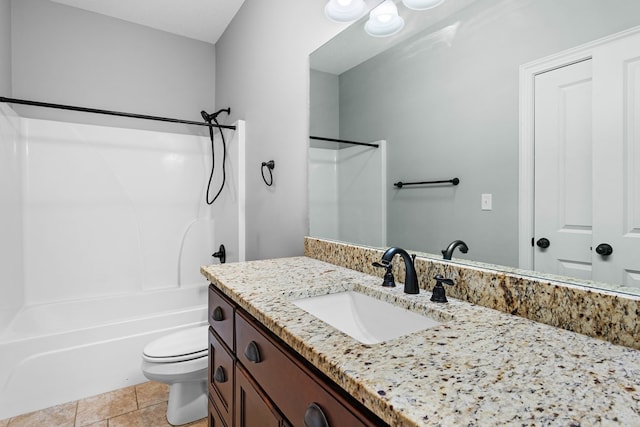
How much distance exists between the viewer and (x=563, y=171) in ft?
2.60

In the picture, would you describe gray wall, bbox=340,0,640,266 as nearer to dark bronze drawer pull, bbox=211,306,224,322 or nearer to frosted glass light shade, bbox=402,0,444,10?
frosted glass light shade, bbox=402,0,444,10

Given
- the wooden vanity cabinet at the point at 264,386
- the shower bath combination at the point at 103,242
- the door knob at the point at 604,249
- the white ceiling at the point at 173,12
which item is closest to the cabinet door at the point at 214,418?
the wooden vanity cabinet at the point at 264,386

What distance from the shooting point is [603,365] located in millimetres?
590

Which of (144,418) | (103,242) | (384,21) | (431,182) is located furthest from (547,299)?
(103,242)

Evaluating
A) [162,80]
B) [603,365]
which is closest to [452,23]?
[603,365]

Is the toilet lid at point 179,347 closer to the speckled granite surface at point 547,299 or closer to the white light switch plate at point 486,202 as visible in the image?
the speckled granite surface at point 547,299

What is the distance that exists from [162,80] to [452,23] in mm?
2649

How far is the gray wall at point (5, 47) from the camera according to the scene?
86.0 inches

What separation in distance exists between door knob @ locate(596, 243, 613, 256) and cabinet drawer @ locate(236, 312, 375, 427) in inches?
25.5

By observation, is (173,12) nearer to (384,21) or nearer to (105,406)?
(384,21)

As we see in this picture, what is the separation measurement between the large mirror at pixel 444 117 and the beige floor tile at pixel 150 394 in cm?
160

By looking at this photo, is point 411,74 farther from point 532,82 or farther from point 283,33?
point 283,33

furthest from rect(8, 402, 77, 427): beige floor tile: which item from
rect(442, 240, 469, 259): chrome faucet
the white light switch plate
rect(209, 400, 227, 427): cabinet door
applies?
the white light switch plate

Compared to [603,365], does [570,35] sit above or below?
above
